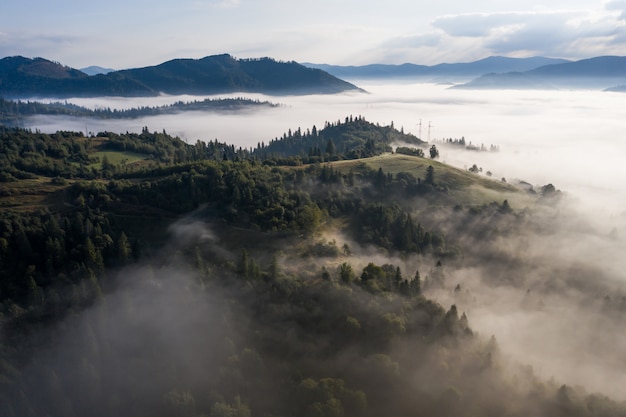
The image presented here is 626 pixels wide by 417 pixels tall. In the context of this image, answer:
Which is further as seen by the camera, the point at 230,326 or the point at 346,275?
the point at 346,275

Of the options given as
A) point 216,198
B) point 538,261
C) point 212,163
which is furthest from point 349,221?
point 538,261

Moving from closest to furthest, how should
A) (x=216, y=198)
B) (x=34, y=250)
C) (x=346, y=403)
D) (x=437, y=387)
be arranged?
(x=346, y=403) < (x=437, y=387) < (x=34, y=250) < (x=216, y=198)

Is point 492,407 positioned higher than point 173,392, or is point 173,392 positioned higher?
point 173,392

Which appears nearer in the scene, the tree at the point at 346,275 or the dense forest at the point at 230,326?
the dense forest at the point at 230,326

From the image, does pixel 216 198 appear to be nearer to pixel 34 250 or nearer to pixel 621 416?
pixel 34 250

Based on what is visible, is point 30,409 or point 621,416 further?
point 621,416

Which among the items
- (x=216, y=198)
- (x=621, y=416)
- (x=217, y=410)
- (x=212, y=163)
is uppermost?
(x=212, y=163)

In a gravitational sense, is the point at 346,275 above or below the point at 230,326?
above

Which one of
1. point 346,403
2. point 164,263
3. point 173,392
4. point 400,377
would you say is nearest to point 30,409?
point 173,392

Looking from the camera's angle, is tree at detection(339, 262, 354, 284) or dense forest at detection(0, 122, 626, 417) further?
tree at detection(339, 262, 354, 284)

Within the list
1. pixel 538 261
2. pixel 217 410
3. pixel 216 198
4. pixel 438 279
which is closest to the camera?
pixel 217 410
